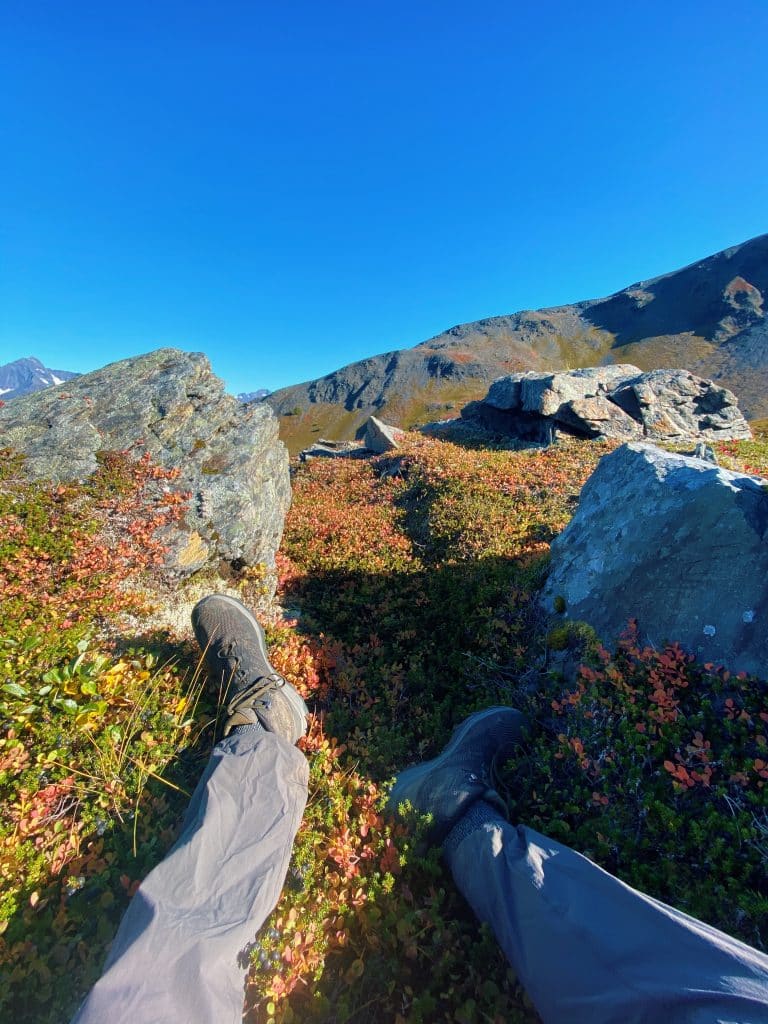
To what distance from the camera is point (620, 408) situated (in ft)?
78.3

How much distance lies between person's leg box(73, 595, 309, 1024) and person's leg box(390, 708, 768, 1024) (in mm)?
1569

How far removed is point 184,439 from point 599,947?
12107mm

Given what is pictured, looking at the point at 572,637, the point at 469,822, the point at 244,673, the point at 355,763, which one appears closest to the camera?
the point at 469,822

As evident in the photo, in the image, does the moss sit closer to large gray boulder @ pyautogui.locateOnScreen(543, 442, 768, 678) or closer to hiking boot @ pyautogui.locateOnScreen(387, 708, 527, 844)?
large gray boulder @ pyautogui.locateOnScreen(543, 442, 768, 678)

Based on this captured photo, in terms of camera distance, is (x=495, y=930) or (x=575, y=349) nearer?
(x=495, y=930)

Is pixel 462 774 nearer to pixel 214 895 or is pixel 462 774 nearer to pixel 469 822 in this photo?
pixel 469 822

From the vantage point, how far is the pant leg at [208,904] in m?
2.29

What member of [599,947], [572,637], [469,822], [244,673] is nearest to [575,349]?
[572,637]

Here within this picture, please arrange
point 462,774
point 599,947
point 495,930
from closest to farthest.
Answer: point 599,947 < point 495,930 < point 462,774

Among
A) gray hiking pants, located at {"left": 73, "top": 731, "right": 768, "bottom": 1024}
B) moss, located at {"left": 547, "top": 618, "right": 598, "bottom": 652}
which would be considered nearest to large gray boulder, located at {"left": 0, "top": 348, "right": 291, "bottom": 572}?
gray hiking pants, located at {"left": 73, "top": 731, "right": 768, "bottom": 1024}

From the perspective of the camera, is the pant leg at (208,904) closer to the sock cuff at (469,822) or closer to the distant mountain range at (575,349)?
the sock cuff at (469,822)

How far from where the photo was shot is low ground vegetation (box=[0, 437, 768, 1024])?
3049mm

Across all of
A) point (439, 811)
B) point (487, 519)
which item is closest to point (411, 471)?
point (487, 519)

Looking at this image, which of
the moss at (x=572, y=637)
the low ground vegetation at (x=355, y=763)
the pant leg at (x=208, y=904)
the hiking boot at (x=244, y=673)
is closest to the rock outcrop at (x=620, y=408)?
the low ground vegetation at (x=355, y=763)
